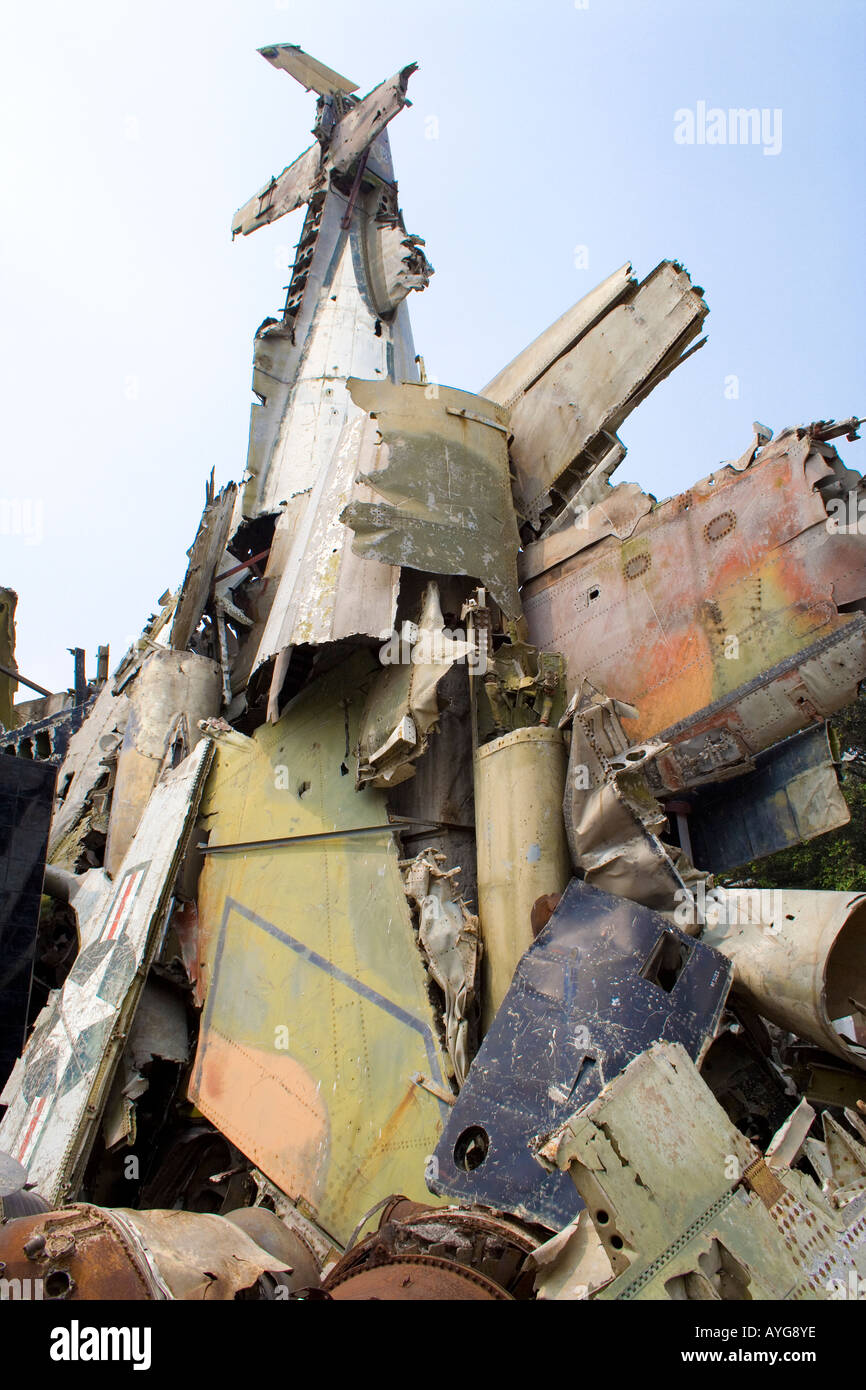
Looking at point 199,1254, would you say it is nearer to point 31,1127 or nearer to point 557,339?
point 31,1127

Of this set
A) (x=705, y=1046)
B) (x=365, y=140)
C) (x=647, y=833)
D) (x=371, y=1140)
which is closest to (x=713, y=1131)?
(x=705, y=1046)

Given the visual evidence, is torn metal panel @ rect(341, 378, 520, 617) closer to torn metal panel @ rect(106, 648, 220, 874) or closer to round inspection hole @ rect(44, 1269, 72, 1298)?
torn metal panel @ rect(106, 648, 220, 874)

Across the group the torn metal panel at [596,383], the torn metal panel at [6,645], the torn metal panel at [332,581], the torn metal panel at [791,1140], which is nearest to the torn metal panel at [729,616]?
the torn metal panel at [596,383]

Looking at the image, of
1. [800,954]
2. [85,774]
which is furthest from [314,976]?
[85,774]

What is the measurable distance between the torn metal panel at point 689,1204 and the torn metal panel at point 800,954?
1322 mm

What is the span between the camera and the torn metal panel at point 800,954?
236 inches

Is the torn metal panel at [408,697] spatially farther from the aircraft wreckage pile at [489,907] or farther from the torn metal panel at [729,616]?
the torn metal panel at [729,616]

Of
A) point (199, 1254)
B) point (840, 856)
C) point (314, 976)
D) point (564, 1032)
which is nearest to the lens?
point (199, 1254)

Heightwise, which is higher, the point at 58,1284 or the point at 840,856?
the point at 840,856

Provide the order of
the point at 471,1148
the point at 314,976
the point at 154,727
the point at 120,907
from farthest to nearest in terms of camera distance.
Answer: the point at 154,727, the point at 120,907, the point at 314,976, the point at 471,1148

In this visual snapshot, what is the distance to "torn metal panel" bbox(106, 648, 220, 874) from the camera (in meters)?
11.7

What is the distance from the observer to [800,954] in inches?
240

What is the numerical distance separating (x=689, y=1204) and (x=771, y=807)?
15.3ft

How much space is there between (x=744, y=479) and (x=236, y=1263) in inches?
298
